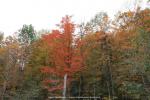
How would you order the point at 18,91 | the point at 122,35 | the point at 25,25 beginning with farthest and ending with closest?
the point at 25,25
the point at 18,91
the point at 122,35

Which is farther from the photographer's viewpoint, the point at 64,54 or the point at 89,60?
the point at 89,60

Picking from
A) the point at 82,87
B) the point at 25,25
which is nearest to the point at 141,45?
the point at 82,87

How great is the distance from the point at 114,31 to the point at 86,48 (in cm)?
324

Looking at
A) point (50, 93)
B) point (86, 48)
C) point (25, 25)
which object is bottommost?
point (50, 93)

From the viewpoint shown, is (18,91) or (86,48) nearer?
(86,48)

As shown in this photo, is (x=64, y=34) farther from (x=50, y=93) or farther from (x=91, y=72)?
(x=50, y=93)

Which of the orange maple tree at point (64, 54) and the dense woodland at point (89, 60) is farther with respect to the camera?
the orange maple tree at point (64, 54)

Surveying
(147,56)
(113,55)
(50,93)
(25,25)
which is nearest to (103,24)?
(113,55)

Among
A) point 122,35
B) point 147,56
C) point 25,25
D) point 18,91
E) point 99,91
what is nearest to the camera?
point 147,56

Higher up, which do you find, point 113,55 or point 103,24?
point 103,24

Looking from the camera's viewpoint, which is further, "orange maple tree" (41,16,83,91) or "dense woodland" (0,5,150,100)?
"orange maple tree" (41,16,83,91)

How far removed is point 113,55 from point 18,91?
11.8 m

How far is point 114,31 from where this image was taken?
25906 millimetres

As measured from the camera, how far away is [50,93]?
2764 centimetres
